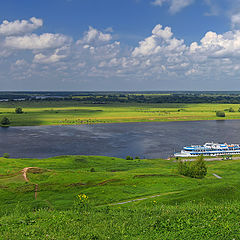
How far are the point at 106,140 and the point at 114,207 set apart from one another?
10408 cm

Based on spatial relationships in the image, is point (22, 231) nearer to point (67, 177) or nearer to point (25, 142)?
point (67, 177)

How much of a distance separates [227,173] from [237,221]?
5665 cm

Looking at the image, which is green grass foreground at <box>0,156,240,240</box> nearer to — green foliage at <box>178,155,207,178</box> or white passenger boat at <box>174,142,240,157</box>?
green foliage at <box>178,155,207,178</box>

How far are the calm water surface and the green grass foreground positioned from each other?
3616cm

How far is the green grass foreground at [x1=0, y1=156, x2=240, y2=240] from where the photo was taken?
2398 centimetres

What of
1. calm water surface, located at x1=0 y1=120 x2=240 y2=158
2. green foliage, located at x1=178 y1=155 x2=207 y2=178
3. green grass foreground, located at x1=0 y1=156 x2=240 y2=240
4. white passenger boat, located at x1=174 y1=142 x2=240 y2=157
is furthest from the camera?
calm water surface, located at x1=0 y1=120 x2=240 y2=158

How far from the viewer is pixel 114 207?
38.1 m

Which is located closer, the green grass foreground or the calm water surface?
the green grass foreground

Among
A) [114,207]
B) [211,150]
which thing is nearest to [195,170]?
[114,207]

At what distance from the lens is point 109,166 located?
3487 inches

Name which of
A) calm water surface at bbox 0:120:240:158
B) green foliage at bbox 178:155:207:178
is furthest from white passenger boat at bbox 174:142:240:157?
green foliage at bbox 178:155:207:178

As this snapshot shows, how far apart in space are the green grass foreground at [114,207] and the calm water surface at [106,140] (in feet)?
119

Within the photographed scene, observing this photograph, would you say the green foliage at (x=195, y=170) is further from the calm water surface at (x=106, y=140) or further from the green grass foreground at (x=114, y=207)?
the calm water surface at (x=106, y=140)

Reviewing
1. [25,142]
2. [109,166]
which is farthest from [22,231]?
[25,142]
